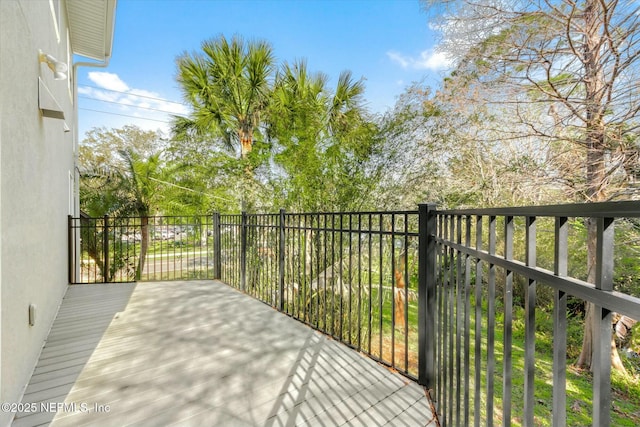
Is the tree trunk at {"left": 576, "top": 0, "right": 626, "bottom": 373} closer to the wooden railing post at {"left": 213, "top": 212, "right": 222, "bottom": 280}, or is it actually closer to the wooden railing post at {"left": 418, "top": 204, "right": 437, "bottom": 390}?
the wooden railing post at {"left": 418, "top": 204, "right": 437, "bottom": 390}

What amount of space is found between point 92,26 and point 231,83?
2.81 meters

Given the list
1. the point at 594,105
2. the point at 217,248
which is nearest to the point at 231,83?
the point at 217,248

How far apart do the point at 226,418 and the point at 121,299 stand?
11.0ft

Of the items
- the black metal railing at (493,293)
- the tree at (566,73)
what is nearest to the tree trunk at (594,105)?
the tree at (566,73)

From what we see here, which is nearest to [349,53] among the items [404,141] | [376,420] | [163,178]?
[404,141]

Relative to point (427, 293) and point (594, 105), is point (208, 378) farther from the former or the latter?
point (594, 105)

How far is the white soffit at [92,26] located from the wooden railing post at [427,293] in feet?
18.5

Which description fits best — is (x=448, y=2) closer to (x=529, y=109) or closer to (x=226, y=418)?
Result: (x=529, y=109)

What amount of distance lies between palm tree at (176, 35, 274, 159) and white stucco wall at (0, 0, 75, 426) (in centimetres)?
456

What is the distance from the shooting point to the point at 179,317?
3385mm

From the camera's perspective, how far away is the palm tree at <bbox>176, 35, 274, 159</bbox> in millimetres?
7199

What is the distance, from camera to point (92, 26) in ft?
17.2

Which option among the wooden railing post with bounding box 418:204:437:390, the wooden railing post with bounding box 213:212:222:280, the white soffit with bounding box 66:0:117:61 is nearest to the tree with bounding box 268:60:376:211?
the wooden railing post with bounding box 213:212:222:280

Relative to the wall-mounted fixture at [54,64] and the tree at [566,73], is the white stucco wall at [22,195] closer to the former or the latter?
the wall-mounted fixture at [54,64]
